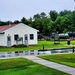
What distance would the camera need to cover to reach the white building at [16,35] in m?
41.1

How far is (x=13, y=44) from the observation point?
136ft

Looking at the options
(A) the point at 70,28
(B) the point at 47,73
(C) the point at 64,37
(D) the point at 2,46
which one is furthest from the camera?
(A) the point at 70,28

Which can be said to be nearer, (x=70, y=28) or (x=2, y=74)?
(x=2, y=74)

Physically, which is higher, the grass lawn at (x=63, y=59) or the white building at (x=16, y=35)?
the white building at (x=16, y=35)

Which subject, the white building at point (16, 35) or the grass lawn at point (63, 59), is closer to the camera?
the grass lawn at point (63, 59)

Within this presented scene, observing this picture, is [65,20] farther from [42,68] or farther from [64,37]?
[42,68]

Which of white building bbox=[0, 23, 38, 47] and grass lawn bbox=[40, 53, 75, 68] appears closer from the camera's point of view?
grass lawn bbox=[40, 53, 75, 68]

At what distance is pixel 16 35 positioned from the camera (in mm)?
42094

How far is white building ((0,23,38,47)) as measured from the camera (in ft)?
135

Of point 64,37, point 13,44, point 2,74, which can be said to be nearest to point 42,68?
point 2,74

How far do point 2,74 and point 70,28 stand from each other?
58011 millimetres

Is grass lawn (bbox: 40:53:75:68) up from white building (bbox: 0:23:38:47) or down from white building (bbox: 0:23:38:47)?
down

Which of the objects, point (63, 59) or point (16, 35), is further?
point (16, 35)

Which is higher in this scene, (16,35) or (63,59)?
(16,35)
